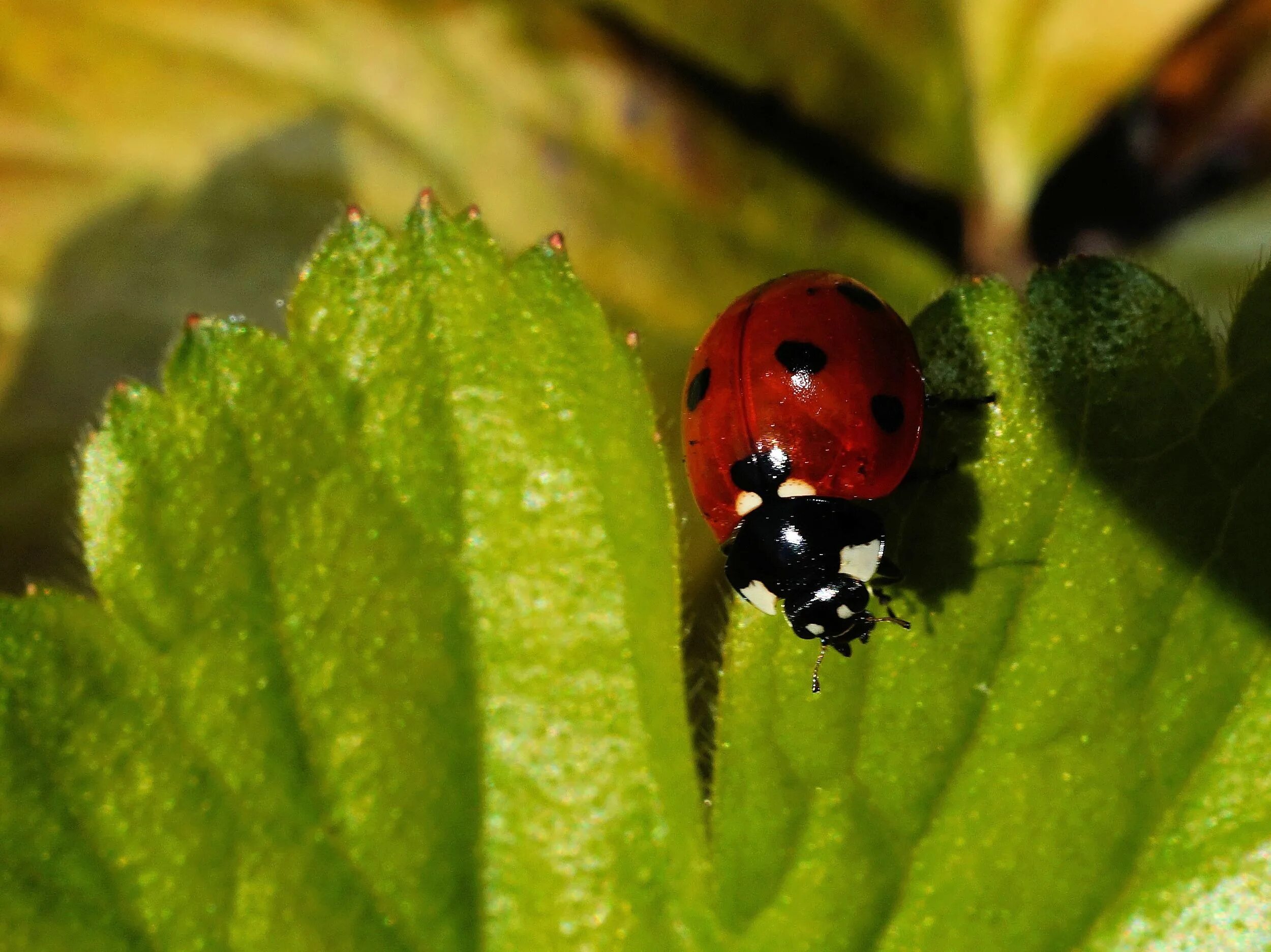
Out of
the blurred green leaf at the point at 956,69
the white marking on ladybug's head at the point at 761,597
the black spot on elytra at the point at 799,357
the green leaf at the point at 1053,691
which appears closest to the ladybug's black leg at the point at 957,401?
the green leaf at the point at 1053,691

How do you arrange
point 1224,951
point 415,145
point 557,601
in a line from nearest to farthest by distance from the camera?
point 1224,951, point 557,601, point 415,145

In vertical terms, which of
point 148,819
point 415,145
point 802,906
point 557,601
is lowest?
point 802,906

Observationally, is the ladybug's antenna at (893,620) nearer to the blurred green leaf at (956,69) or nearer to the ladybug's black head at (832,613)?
the ladybug's black head at (832,613)

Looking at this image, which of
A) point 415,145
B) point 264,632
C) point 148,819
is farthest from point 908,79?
point 148,819

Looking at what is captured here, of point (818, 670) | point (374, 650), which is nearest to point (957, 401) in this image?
point (818, 670)

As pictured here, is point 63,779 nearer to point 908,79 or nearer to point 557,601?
point 557,601
